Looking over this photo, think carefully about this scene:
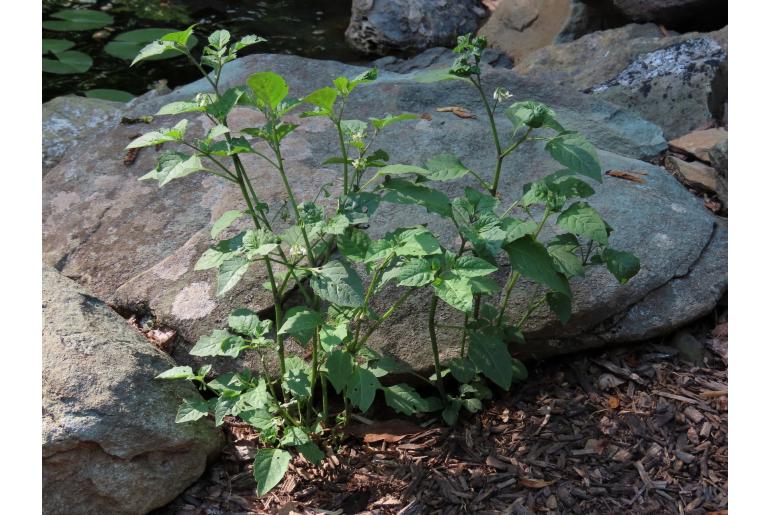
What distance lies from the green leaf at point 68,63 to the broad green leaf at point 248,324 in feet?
13.4

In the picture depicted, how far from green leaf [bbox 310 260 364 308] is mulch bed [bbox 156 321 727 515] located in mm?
612

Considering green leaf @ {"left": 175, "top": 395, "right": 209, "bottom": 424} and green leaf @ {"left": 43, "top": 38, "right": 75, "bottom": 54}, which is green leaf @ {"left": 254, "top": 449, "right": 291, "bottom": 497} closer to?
green leaf @ {"left": 175, "top": 395, "right": 209, "bottom": 424}

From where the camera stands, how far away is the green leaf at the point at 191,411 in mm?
1922

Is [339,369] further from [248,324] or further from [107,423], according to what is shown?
[107,423]

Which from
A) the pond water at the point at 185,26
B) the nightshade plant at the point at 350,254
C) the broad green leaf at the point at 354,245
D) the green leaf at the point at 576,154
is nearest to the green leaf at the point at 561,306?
the nightshade plant at the point at 350,254

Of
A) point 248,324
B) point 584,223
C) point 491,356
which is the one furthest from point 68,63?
point 584,223

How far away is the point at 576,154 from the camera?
1.85m

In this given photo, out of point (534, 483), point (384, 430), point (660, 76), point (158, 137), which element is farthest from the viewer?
point (660, 76)

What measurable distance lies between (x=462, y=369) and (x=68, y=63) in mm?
4481

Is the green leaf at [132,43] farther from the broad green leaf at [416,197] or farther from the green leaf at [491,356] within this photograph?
the green leaf at [491,356]

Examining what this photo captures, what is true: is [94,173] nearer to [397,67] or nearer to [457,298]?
[457,298]

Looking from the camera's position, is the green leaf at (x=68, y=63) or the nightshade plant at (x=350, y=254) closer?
the nightshade plant at (x=350, y=254)

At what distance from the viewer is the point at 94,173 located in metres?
2.94

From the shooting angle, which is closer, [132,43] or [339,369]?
[339,369]
